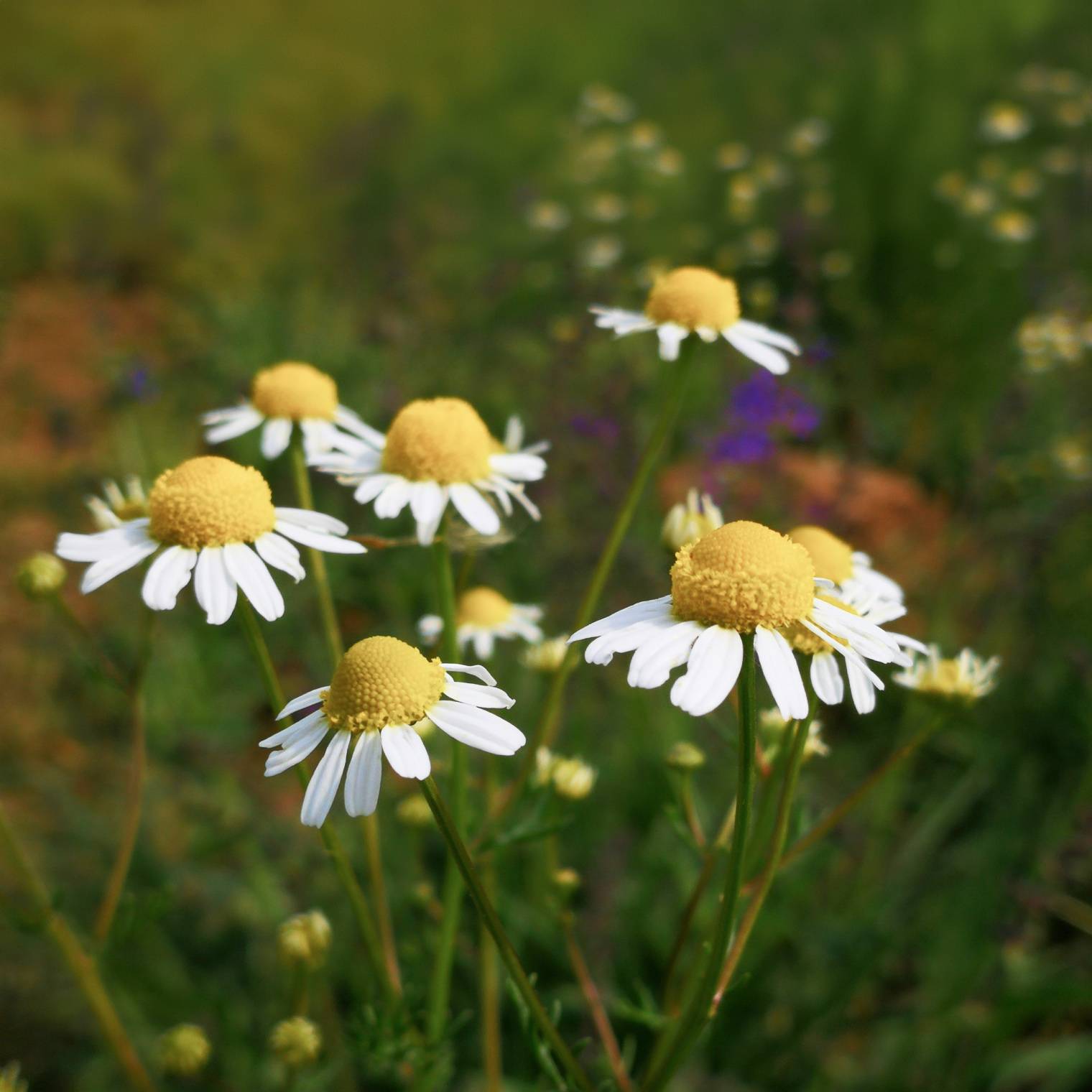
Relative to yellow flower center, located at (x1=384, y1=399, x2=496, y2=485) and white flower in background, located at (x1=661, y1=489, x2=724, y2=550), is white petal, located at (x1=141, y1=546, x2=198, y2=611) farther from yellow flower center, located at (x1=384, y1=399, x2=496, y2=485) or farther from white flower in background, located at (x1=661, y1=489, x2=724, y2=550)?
white flower in background, located at (x1=661, y1=489, x2=724, y2=550)

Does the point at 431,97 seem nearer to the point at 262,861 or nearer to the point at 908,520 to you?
the point at 908,520

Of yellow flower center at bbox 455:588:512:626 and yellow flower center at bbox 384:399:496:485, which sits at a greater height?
yellow flower center at bbox 384:399:496:485

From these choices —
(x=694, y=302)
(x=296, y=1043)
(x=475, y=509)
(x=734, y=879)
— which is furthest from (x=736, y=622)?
(x=296, y=1043)

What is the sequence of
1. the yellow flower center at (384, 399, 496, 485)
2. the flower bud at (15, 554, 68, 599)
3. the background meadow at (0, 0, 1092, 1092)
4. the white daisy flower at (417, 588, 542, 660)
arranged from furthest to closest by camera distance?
the background meadow at (0, 0, 1092, 1092), the white daisy flower at (417, 588, 542, 660), the flower bud at (15, 554, 68, 599), the yellow flower center at (384, 399, 496, 485)

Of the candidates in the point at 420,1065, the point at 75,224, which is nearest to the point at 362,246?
the point at 75,224

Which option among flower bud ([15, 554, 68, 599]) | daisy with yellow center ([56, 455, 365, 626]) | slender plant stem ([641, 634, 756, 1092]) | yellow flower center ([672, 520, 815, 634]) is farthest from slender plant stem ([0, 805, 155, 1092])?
yellow flower center ([672, 520, 815, 634])

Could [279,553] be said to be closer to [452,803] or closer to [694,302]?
[452,803]
